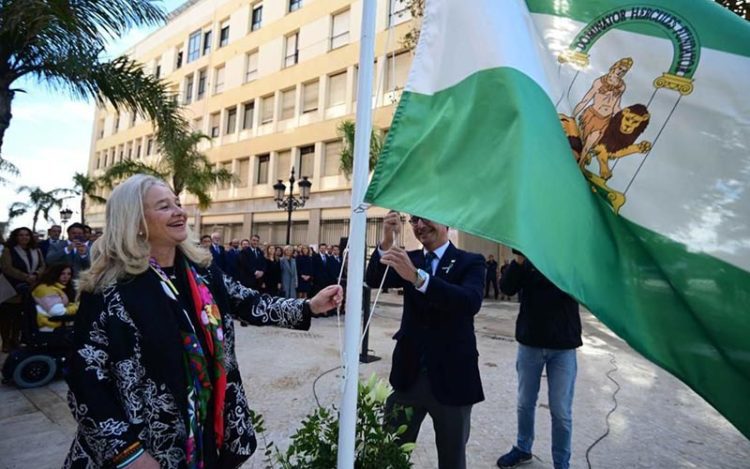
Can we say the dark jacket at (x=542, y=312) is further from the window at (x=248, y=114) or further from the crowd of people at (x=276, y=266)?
the window at (x=248, y=114)

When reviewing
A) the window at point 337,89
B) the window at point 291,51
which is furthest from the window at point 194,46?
the window at point 337,89

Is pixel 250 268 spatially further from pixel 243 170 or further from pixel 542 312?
pixel 243 170

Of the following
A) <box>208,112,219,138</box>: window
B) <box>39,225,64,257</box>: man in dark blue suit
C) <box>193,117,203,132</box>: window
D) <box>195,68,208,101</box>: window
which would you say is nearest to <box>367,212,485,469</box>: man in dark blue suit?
<box>39,225,64,257</box>: man in dark blue suit

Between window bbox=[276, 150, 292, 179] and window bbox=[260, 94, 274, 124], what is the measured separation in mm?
2431

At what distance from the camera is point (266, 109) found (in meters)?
26.1

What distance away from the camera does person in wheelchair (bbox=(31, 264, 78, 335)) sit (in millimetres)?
5211

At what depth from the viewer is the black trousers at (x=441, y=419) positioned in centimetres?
253

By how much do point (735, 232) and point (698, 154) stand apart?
1.00 ft

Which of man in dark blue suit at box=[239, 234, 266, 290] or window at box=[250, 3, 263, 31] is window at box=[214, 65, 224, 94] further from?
man in dark blue suit at box=[239, 234, 266, 290]

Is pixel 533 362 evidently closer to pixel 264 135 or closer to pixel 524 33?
pixel 524 33

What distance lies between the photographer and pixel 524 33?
1868mm

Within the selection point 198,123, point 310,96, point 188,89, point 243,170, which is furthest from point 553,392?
point 188,89

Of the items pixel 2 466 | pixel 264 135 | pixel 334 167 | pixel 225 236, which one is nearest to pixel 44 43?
pixel 2 466

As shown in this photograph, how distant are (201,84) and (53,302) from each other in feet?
96.3
